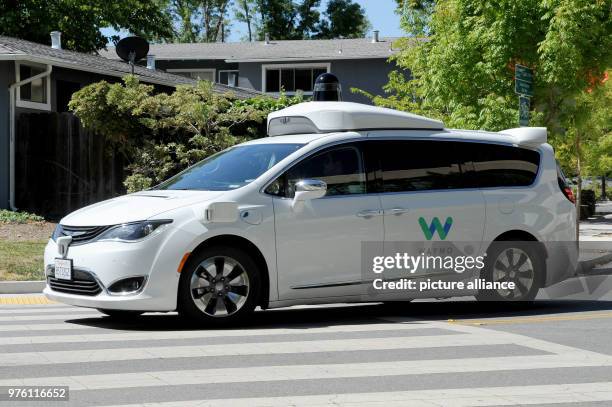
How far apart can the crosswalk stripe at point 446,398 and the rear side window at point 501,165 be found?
14.6 ft

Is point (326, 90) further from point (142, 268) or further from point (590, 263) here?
point (142, 268)

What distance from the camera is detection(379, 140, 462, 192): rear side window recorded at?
1052 centimetres

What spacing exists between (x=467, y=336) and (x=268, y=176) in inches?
90.1

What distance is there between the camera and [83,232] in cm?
946

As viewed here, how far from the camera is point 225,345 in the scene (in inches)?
330

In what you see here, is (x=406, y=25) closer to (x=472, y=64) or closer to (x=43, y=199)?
(x=472, y=64)

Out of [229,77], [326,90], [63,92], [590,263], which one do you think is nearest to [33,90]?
[63,92]

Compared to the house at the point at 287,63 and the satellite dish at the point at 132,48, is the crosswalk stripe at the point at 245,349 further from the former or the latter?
the house at the point at 287,63

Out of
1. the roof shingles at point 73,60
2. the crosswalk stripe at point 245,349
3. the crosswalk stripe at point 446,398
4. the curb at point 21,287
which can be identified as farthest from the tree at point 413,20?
the crosswalk stripe at point 446,398

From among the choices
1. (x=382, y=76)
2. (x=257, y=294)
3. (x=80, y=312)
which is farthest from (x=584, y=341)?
(x=382, y=76)

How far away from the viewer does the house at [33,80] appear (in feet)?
82.5

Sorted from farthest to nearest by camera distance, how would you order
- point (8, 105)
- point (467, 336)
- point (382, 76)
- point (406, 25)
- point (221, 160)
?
point (382, 76)
point (406, 25)
point (8, 105)
point (221, 160)
point (467, 336)

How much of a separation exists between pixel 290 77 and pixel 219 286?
39.9 metres

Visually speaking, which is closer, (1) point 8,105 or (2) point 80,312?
(2) point 80,312
